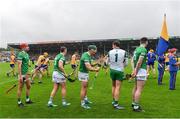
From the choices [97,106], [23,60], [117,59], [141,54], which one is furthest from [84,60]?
[23,60]

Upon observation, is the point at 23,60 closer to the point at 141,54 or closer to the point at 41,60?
the point at 141,54

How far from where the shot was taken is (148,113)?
39.6 feet

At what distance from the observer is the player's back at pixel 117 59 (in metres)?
12.8

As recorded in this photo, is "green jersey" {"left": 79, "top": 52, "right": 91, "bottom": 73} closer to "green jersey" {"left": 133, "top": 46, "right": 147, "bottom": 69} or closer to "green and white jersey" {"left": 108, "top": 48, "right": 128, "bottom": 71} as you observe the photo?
"green and white jersey" {"left": 108, "top": 48, "right": 128, "bottom": 71}

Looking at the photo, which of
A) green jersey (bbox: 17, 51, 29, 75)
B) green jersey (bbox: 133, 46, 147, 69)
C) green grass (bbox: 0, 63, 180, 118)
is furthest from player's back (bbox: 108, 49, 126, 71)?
green jersey (bbox: 17, 51, 29, 75)

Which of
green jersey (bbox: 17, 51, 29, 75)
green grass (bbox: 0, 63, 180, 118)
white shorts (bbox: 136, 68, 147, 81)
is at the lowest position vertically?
green grass (bbox: 0, 63, 180, 118)

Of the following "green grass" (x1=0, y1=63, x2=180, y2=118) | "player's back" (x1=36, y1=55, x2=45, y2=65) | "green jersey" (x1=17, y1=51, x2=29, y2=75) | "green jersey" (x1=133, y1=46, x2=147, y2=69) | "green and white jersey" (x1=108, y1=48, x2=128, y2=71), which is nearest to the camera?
"green grass" (x1=0, y1=63, x2=180, y2=118)

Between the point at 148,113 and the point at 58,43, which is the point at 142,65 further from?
the point at 58,43

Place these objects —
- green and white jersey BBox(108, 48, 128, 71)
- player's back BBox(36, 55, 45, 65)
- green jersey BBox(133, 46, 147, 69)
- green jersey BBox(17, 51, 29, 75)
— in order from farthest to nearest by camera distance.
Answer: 1. player's back BBox(36, 55, 45, 65)
2. green jersey BBox(17, 51, 29, 75)
3. green and white jersey BBox(108, 48, 128, 71)
4. green jersey BBox(133, 46, 147, 69)

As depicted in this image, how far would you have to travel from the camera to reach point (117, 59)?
12789 millimetres

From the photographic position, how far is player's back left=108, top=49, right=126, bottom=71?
1280cm

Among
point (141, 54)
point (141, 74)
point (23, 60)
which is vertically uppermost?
point (141, 54)

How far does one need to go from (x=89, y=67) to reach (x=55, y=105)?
1.91m

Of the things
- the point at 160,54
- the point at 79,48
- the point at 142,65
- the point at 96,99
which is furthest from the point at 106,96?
the point at 79,48
